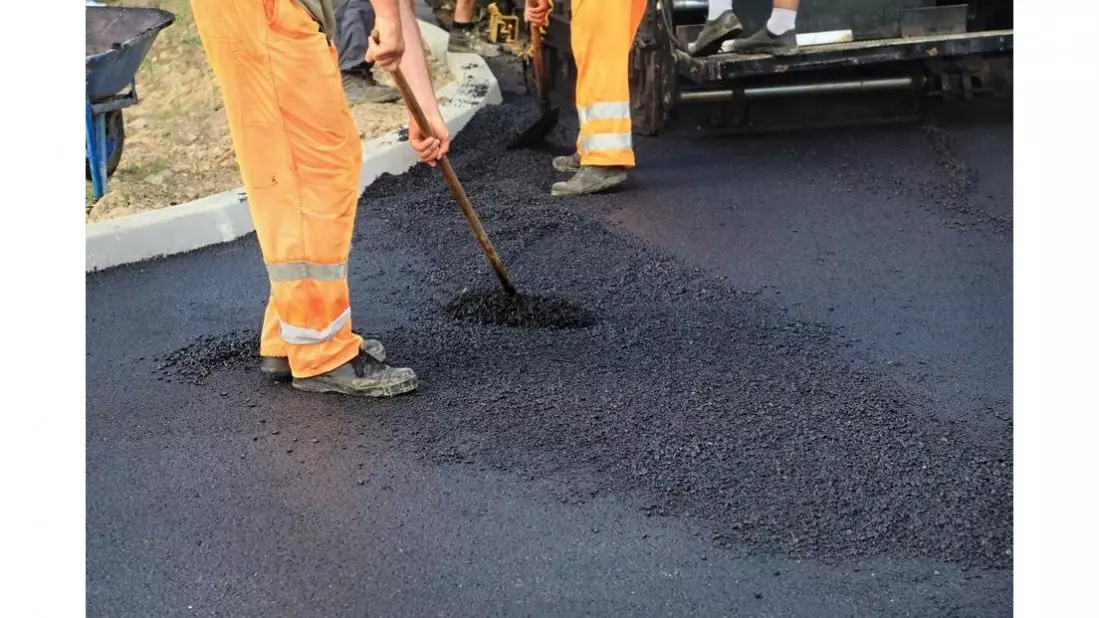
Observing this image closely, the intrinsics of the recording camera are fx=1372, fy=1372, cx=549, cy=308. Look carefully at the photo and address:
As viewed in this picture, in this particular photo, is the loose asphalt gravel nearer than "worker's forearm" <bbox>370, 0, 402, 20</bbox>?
Yes

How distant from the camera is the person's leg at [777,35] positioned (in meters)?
6.47

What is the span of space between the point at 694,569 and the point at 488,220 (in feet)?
9.50

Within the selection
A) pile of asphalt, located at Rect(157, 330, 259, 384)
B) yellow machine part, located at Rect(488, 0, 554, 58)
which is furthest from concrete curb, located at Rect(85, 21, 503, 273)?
yellow machine part, located at Rect(488, 0, 554, 58)

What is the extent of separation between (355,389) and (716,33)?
3.17 metres

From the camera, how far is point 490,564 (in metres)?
3.12

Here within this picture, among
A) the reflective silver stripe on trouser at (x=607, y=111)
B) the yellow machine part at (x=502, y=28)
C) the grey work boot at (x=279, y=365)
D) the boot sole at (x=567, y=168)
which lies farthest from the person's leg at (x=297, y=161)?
the yellow machine part at (x=502, y=28)

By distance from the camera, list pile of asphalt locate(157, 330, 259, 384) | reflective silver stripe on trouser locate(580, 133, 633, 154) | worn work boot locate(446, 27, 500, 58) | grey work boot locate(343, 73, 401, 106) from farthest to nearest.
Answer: worn work boot locate(446, 27, 500, 58) < grey work boot locate(343, 73, 401, 106) < reflective silver stripe on trouser locate(580, 133, 633, 154) < pile of asphalt locate(157, 330, 259, 384)

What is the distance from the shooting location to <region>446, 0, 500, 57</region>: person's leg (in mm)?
8500

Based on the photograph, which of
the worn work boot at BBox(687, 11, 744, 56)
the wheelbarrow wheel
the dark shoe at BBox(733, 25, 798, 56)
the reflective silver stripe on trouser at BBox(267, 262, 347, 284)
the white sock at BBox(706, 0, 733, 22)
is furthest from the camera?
the white sock at BBox(706, 0, 733, 22)

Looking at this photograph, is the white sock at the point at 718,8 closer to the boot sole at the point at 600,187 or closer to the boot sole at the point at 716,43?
the boot sole at the point at 716,43

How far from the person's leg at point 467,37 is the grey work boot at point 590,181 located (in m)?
2.54

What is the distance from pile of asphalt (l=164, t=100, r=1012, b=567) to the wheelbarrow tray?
1.42m

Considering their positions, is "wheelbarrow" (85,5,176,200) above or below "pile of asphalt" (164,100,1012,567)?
above

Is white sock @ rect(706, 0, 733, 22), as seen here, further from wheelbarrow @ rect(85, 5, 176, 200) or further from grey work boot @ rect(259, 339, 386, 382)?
grey work boot @ rect(259, 339, 386, 382)
